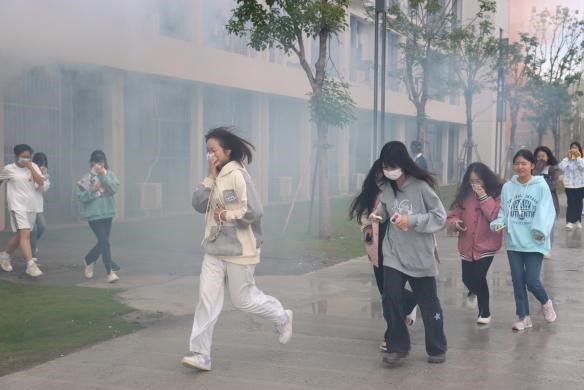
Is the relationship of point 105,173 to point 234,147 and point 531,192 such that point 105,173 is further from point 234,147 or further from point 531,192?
point 531,192

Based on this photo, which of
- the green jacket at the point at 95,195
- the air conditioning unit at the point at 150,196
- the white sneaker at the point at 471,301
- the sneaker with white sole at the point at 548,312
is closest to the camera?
the sneaker with white sole at the point at 548,312

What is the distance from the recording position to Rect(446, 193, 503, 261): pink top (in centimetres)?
648

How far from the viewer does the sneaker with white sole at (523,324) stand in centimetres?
634

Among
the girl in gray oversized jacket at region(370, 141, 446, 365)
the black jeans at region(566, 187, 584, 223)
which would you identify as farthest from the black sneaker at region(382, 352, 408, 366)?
the black jeans at region(566, 187, 584, 223)

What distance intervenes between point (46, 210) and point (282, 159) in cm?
922

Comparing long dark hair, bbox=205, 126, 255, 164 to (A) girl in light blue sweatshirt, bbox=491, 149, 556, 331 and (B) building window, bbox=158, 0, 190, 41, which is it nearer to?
(A) girl in light blue sweatshirt, bbox=491, 149, 556, 331

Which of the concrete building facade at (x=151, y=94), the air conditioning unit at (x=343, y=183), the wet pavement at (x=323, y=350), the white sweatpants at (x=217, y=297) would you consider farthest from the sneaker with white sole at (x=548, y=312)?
the air conditioning unit at (x=343, y=183)

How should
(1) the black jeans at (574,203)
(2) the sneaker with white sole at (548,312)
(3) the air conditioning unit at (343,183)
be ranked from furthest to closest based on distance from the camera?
(3) the air conditioning unit at (343,183), (1) the black jeans at (574,203), (2) the sneaker with white sole at (548,312)

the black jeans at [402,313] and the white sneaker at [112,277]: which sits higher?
the black jeans at [402,313]

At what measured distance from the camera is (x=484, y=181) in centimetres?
657

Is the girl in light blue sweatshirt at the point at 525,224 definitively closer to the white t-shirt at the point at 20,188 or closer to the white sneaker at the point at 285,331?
the white sneaker at the point at 285,331

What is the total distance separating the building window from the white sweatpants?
494 cm

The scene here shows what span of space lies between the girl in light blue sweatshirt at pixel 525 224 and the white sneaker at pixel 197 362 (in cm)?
260

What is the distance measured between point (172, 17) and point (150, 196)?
596cm
